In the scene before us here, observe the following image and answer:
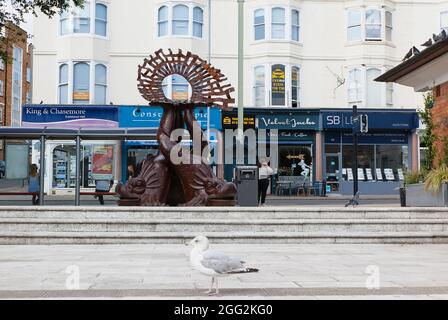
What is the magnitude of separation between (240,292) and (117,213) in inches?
277

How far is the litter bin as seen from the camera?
56.8ft

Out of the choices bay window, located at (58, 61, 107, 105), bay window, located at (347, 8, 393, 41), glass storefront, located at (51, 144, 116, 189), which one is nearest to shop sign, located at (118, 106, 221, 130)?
bay window, located at (58, 61, 107, 105)

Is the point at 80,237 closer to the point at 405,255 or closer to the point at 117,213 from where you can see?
the point at 117,213

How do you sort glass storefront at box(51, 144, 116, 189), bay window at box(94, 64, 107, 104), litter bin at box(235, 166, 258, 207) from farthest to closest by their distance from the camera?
bay window at box(94, 64, 107, 104) < glass storefront at box(51, 144, 116, 189) < litter bin at box(235, 166, 258, 207)

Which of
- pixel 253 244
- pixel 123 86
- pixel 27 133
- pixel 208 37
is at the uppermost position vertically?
pixel 208 37

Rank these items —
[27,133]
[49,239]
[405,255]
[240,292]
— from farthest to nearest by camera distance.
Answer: [27,133] → [49,239] → [405,255] → [240,292]

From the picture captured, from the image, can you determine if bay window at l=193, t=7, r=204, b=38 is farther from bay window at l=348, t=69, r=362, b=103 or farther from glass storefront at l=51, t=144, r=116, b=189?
bay window at l=348, t=69, r=362, b=103

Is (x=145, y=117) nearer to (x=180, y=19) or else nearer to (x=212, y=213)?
(x=180, y=19)

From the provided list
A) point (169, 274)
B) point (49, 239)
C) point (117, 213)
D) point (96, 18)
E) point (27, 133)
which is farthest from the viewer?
point (96, 18)

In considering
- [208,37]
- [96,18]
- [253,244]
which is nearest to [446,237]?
[253,244]

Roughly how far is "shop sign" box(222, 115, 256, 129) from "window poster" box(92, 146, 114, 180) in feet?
20.5

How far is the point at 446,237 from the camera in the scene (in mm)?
12633

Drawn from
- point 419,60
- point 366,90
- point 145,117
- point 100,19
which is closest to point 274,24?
point 366,90
